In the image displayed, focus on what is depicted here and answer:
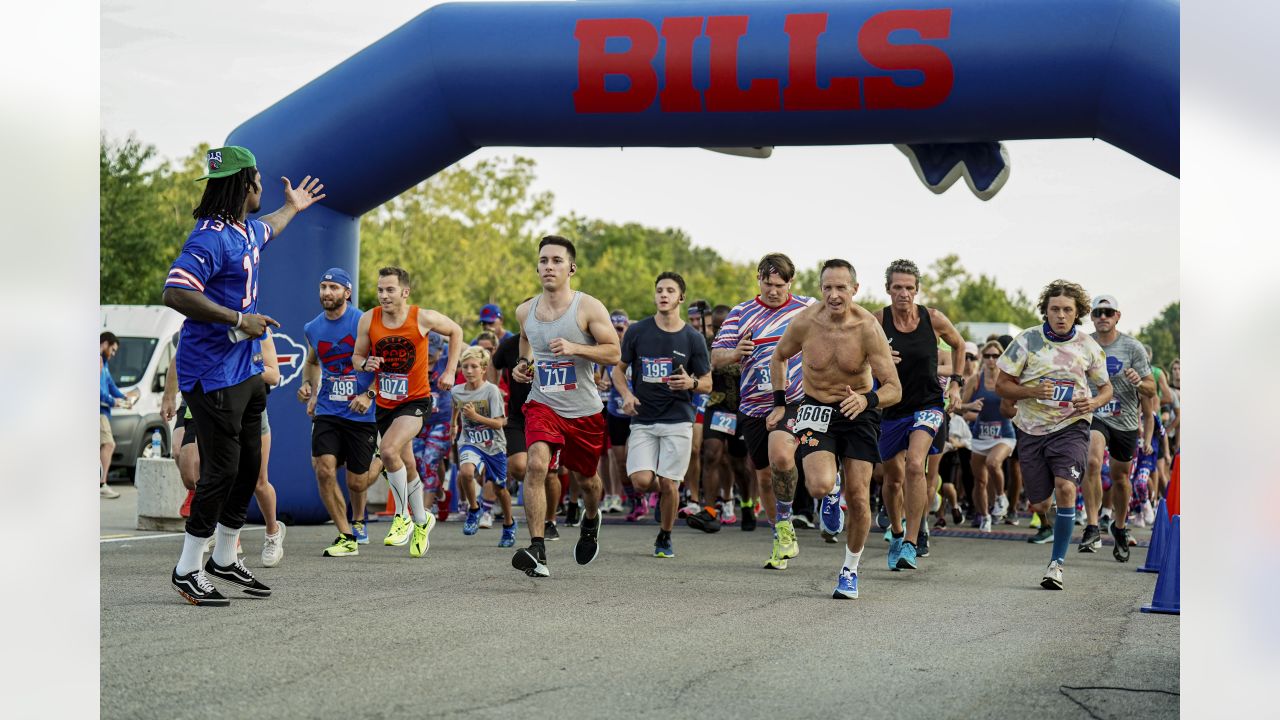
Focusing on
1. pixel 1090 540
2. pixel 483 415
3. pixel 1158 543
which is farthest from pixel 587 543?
pixel 1090 540

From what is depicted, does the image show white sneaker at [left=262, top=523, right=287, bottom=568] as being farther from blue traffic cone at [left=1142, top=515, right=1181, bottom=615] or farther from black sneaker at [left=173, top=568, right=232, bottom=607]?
blue traffic cone at [left=1142, top=515, right=1181, bottom=615]

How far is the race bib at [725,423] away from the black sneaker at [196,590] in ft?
24.3

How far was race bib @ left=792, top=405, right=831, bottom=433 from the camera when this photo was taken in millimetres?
8680

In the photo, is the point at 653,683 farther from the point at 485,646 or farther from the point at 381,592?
the point at 381,592

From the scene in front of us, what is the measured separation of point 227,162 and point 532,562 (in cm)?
309

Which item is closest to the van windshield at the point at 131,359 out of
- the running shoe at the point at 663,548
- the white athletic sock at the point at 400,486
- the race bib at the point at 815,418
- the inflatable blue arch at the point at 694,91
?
the inflatable blue arch at the point at 694,91

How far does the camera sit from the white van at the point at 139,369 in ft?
72.4

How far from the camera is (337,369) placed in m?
10.9

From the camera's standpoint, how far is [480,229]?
50.5 m

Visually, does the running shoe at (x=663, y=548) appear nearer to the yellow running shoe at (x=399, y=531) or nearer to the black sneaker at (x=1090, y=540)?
the yellow running shoe at (x=399, y=531)

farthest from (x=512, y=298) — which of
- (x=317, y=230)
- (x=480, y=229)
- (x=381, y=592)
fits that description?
(x=381, y=592)

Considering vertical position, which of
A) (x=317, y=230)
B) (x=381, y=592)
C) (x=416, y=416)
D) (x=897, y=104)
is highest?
(x=897, y=104)
